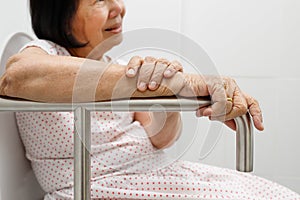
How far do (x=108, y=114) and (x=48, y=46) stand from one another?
185 mm

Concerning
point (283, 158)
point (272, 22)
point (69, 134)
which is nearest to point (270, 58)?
point (272, 22)

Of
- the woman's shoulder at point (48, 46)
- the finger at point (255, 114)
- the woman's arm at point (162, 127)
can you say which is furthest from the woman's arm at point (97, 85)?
the woman's arm at point (162, 127)

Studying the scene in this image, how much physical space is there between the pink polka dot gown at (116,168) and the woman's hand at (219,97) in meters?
0.28

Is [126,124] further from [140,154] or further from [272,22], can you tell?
[272,22]

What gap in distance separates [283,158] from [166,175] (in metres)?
0.86

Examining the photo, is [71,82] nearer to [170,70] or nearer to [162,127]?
[170,70]

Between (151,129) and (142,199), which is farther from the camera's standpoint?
(151,129)

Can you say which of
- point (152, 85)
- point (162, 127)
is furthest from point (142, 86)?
point (162, 127)

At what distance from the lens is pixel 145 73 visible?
70 cm

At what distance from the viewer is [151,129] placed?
113 centimetres

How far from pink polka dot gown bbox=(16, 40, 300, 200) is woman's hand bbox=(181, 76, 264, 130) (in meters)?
0.28

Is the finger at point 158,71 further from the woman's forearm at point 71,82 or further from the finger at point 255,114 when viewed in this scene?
the finger at point 255,114

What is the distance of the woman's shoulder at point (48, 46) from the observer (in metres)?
0.99

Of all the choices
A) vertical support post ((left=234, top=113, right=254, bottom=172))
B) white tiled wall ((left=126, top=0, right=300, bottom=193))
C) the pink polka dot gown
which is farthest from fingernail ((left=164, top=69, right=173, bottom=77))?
white tiled wall ((left=126, top=0, right=300, bottom=193))
